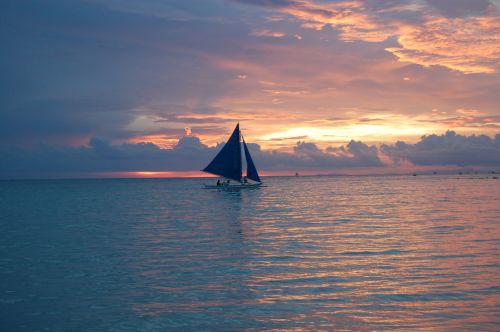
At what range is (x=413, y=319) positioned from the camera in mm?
13992

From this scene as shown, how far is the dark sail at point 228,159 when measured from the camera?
94.4 metres

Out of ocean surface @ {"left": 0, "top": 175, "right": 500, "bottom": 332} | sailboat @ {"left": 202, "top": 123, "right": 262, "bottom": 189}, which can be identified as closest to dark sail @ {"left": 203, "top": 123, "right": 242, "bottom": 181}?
sailboat @ {"left": 202, "top": 123, "right": 262, "bottom": 189}

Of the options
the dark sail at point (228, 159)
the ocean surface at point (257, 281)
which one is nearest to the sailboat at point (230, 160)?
the dark sail at point (228, 159)

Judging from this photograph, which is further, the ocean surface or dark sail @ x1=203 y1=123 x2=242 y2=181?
dark sail @ x1=203 y1=123 x2=242 y2=181

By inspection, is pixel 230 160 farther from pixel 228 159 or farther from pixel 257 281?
pixel 257 281

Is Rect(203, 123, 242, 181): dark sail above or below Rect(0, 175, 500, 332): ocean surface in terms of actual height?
above

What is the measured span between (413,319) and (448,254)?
12.1 m

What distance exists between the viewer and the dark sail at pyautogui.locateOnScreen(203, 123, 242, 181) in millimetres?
94375

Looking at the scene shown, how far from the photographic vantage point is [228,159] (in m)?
95.1

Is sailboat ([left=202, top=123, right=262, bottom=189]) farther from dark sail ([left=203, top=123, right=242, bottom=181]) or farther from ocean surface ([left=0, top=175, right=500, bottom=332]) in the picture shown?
ocean surface ([left=0, top=175, right=500, bottom=332])

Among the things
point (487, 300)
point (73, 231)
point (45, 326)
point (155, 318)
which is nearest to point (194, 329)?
point (155, 318)

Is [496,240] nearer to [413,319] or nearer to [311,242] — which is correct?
[311,242]

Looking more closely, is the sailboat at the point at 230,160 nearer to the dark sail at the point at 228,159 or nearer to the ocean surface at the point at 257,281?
the dark sail at the point at 228,159

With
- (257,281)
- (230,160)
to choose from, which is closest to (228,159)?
(230,160)
